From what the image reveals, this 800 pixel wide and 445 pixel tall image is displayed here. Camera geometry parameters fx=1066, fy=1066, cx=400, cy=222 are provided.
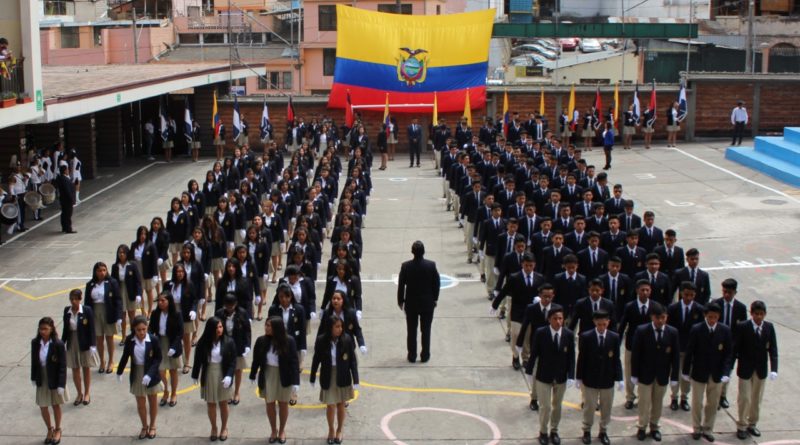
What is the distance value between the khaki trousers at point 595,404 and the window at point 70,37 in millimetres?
53575

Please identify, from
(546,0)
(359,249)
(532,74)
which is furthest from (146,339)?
(546,0)

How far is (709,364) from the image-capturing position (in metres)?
11.0

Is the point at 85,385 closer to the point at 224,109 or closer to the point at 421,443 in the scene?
the point at 421,443

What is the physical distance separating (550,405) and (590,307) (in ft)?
5.13

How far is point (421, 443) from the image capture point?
36.1 ft

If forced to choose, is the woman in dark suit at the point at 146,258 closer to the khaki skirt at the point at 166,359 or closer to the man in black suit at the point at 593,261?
the khaki skirt at the point at 166,359

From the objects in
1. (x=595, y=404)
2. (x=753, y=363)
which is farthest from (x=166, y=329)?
(x=753, y=363)

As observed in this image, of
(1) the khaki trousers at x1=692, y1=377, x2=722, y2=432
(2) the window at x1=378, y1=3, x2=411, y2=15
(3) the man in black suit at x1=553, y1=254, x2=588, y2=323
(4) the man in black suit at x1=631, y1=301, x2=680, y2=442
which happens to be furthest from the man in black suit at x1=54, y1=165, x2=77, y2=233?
(2) the window at x1=378, y1=3, x2=411, y2=15

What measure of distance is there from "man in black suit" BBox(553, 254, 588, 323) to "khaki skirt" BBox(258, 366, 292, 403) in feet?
12.8

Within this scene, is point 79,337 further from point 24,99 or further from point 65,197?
point 65,197

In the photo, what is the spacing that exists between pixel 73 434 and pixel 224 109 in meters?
25.0

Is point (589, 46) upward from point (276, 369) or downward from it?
upward

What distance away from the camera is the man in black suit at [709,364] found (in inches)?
433

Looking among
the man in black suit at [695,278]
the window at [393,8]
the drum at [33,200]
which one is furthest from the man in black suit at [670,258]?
the window at [393,8]
